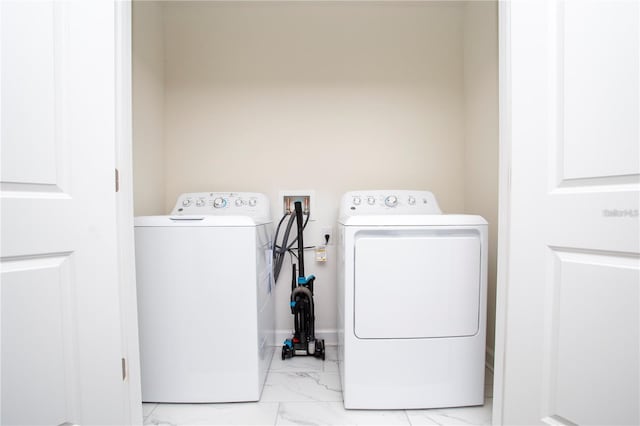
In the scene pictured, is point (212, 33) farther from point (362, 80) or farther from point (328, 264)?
point (328, 264)

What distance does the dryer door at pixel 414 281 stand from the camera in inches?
48.3

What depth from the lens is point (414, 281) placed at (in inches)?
48.4

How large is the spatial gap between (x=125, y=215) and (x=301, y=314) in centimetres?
113

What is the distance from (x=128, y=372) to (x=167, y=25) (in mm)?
2155

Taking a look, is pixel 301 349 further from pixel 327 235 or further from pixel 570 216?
pixel 570 216

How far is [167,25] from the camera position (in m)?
1.92

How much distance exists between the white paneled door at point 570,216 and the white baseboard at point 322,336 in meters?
1.11

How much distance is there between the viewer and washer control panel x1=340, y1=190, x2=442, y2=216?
1.68 metres

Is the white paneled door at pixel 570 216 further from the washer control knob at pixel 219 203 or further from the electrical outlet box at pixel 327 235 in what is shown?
the washer control knob at pixel 219 203

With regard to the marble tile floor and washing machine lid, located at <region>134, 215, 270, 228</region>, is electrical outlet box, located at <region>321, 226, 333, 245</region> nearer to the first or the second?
washing machine lid, located at <region>134, 215, 270, 228</region>

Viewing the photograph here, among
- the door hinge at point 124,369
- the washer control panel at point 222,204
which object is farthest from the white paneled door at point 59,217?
the washer control panel at point 222,204

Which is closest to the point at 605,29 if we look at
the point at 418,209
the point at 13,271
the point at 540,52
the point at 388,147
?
the point at 540,52

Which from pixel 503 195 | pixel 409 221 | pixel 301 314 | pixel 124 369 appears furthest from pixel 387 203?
pixel 124 369

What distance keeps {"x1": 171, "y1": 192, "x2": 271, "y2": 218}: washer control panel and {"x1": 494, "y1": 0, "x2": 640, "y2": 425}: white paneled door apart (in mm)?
1311
